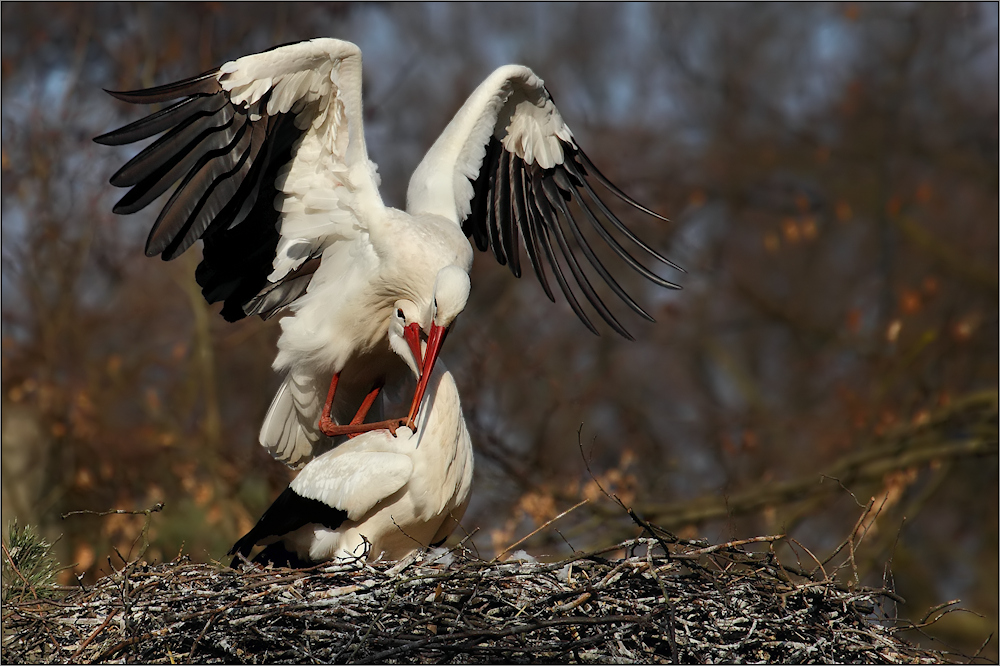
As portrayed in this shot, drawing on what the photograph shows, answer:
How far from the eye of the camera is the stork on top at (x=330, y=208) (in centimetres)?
499

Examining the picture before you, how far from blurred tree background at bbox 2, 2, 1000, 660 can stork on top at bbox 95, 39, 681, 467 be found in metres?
1.28

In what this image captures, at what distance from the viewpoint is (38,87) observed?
375 inches

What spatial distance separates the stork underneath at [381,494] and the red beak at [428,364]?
29 mm

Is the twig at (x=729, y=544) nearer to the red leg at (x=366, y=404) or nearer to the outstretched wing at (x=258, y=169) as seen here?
the red leg at (x=366, y=404)

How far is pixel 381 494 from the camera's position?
489cm

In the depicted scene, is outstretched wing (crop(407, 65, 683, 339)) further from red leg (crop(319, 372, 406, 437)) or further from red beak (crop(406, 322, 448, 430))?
red beak (crop(406, 322, 448, 430))

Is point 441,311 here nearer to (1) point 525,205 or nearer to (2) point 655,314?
(1) point 525,205

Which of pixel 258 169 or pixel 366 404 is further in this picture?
pixel 366 404

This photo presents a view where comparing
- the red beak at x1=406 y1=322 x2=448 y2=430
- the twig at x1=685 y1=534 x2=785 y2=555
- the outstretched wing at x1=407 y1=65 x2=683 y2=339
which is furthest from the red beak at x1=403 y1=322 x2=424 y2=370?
the twig at x1=685 y1=534 x2=785 y2=555

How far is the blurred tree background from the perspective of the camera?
28.9 feet

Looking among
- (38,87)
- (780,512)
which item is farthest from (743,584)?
(38,87)

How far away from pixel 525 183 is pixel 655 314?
815 centimetres

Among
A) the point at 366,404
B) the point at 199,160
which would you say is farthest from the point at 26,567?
the point at 199,160

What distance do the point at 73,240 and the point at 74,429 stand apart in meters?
1.57
